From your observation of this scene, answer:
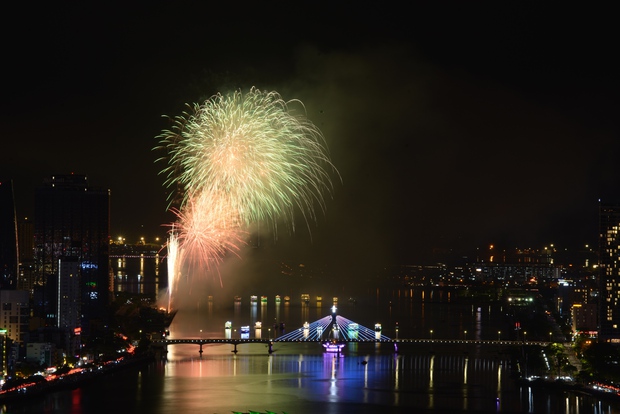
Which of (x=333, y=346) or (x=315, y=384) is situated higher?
(x=333, y=346)

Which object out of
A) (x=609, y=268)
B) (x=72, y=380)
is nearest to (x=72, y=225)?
(x=72, y=380)

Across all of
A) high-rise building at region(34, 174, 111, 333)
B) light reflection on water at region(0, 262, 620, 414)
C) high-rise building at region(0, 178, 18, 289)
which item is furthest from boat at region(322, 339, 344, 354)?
high-rise building at region(34, 174, 111, 333)

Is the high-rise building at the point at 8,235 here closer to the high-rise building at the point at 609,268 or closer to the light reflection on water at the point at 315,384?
the light reflection on water at the point at 315,384

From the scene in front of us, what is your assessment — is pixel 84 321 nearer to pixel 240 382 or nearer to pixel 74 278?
pixel 74 278

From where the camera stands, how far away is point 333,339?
20984 mm

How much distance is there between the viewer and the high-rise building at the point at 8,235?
67.6ft

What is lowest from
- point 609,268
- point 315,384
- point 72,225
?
point 315,384

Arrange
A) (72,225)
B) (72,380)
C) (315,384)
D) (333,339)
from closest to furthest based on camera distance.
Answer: (315,384)
(72,380)
(333,339)
(72,225)

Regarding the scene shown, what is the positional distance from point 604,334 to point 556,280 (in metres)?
26.6

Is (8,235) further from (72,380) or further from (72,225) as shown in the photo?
(72,380)

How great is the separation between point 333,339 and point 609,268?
592 centimetres

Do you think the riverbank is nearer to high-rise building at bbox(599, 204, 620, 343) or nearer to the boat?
the boat

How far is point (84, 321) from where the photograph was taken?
21.1m

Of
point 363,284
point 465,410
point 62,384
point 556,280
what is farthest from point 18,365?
point 556,280
